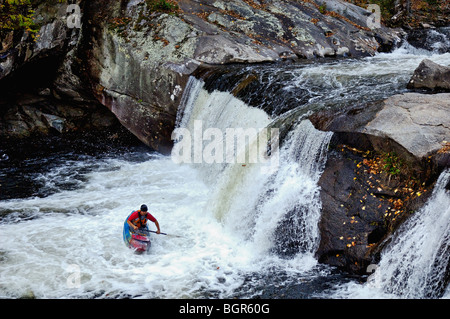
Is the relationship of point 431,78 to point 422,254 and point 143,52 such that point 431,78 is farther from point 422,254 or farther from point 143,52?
point 143,52

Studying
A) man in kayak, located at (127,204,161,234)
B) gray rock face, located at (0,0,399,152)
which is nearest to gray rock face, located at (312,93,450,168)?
man in kayak, located at (127,204,161,234)

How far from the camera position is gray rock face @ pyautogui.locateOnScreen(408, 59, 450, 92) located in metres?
8.39

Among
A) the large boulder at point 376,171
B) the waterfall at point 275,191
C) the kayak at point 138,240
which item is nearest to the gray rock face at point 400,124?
the large boulder at point 376,171

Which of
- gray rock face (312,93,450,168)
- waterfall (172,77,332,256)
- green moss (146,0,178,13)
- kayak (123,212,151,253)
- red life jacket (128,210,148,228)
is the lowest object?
kayak (123,212,151,253)

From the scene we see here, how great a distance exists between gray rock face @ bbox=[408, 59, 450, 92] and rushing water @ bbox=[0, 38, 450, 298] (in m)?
0.36

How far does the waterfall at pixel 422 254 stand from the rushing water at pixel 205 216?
75 mm

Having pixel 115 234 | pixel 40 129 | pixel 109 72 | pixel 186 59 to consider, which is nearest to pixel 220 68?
pixel 186 59

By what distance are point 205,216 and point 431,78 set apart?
5703 millimetres

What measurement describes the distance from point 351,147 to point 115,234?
4.84m

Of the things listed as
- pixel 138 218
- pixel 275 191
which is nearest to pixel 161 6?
pixel 138 218

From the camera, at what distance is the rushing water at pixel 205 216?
6.46 m

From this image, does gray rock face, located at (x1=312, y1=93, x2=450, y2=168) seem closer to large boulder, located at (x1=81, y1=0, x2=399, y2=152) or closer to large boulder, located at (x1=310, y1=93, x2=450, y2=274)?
large boulder, located at (x1=310, y1=93, x2=450, y2=274)

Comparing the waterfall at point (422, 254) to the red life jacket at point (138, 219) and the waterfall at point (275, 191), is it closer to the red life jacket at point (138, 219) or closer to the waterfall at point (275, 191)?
the waterfall at point (275, 191)

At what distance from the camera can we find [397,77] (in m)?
9.79
